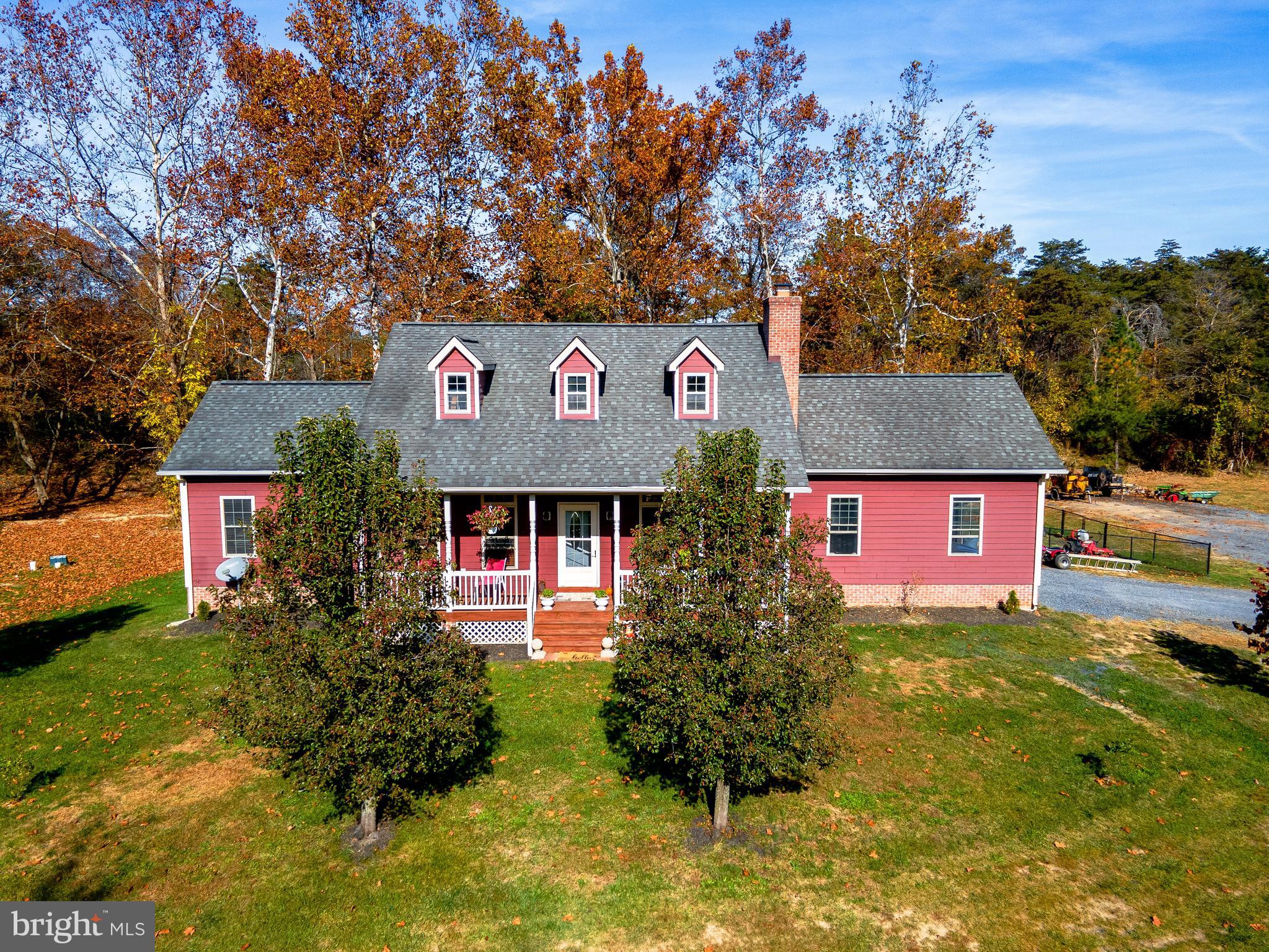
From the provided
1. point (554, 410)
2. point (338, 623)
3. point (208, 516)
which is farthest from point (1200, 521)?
point (208, 516)

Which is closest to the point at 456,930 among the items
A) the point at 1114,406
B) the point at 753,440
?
the point at 753,440

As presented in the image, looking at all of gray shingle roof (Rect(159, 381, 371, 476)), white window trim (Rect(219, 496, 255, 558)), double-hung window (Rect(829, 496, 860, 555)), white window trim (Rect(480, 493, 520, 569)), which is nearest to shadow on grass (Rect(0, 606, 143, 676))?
white window trim (Rect(219, 496, 255, 558))

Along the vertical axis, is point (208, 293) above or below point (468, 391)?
above

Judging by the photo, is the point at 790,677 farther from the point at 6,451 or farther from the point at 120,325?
the point at 6,451

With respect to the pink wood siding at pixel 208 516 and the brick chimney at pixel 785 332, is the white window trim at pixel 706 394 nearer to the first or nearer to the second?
the brick chimney at pixel 785 332

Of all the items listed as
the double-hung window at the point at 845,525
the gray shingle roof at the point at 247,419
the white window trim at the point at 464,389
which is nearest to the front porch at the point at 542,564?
the white window trim at the point at 464,389

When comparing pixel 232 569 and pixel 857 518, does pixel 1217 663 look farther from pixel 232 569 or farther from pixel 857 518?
pixel 232 569
